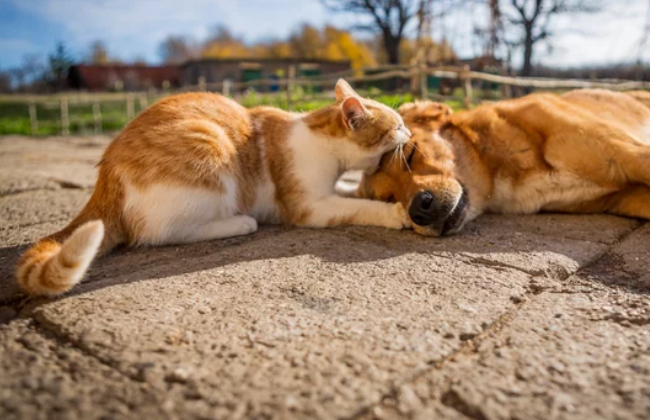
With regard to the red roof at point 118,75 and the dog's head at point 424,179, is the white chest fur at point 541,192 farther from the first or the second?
the red roof at point 118,75

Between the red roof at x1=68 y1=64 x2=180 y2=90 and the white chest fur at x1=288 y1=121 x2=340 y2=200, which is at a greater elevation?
the red roof at x1=68 y1=64 x2=180 y2=90

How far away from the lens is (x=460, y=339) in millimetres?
1261

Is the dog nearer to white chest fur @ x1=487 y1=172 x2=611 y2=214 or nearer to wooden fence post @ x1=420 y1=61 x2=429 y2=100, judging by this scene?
white chest fur @ x1=487 y1=172 x2=611 y2=214

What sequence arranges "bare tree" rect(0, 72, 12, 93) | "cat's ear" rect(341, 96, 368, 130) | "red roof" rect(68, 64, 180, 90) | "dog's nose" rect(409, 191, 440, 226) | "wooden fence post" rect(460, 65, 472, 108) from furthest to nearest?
1. "red roof" rect(68, 64, 180, 90)
2. "bare tree" rect(0, 72, 12, 93)
3. "wooden fence post" rect(460, 65, 472, 108)
4. "cat's ear" rect(341, 96, 368, 130)
5. "dog's nose" rect(409, 191, 440, 226)

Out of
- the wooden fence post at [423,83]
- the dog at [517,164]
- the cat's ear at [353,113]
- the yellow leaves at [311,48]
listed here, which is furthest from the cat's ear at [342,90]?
the yellow leaves at [311,48]

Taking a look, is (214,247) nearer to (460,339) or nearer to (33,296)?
(33,296)

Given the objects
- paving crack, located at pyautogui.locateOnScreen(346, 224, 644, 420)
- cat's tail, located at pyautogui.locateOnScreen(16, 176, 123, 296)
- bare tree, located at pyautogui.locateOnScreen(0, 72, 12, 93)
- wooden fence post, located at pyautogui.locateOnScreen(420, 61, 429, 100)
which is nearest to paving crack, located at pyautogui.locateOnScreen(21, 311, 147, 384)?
cat's tail, located at pyautogui.locateOnScreen(16, 176, 123, 296)

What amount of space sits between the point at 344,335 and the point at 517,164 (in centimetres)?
188

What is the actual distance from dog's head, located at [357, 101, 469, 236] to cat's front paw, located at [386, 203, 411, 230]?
0.15 ft

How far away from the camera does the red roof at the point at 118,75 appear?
4550 centimetres

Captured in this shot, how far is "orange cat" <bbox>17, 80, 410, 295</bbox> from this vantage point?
2334mm

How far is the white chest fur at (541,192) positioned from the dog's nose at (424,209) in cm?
65

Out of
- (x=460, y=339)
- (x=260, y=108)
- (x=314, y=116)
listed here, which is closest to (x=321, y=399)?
(x=460, y=339)

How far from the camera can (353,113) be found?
2760 millimetres
